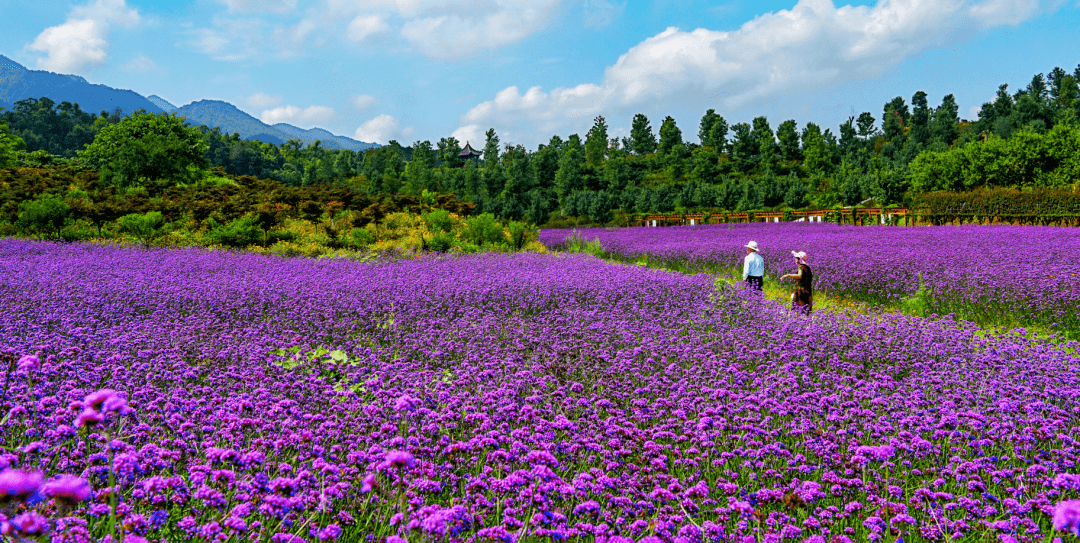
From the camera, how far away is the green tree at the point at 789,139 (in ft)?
232

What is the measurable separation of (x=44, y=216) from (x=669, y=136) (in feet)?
211

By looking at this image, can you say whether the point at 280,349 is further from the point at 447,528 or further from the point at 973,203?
the point at 973,203

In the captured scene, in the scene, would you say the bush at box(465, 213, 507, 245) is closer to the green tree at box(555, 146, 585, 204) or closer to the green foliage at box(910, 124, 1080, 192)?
the green tree at box(555, 146, 585, 204)

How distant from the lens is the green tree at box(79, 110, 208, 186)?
82.9 ft

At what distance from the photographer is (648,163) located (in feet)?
241

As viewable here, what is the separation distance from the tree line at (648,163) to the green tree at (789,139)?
153 millimetres

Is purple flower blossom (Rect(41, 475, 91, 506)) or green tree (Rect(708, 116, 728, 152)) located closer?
purple flower blossom (Rect(41, 475, 91, 506))

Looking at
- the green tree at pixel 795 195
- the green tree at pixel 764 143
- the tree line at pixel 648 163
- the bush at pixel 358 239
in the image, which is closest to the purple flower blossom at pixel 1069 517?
the bush at pixel 358 239

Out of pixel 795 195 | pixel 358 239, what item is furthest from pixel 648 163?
pixel 358 239

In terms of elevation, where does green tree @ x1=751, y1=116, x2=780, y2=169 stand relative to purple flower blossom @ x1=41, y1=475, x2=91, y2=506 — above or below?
above

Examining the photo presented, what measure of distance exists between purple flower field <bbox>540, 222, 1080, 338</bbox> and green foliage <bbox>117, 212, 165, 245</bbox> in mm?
13263

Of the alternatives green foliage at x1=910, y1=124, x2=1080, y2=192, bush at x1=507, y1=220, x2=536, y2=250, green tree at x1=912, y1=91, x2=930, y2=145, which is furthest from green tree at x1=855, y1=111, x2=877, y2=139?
bush at x1=507, y1=220, x2=536, y2=250

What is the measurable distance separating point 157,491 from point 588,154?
7674 centimetres

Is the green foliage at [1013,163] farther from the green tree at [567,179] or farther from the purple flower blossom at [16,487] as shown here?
the purple flower blossom at [16,487]
